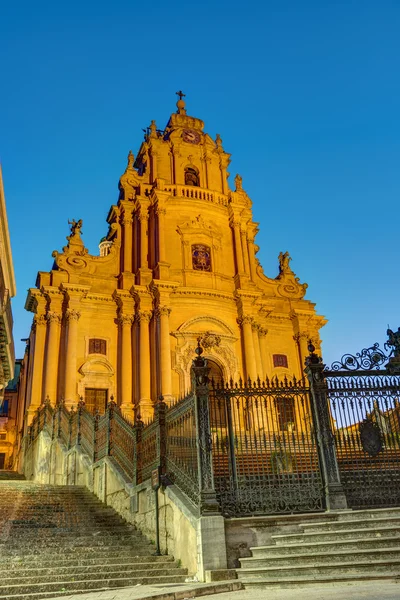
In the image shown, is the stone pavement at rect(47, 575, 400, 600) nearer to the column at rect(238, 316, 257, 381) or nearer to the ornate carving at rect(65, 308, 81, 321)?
the ornate carving at rect(65, 308, 81, 321)

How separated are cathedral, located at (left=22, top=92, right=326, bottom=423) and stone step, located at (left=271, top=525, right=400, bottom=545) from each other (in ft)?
55.6

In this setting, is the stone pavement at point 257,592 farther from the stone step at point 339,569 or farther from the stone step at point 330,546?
the stone step at point 330,546

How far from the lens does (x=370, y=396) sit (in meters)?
12.1

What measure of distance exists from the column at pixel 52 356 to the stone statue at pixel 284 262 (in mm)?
14490

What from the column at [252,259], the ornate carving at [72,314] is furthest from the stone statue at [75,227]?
the column at [252,259]

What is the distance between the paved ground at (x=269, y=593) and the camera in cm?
655

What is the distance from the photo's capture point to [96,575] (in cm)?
866

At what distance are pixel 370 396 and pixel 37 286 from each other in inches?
845

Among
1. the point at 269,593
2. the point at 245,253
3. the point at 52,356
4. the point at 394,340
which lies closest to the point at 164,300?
the point at 52,356

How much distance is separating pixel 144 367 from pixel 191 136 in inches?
674

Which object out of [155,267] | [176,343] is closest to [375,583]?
[176,343]

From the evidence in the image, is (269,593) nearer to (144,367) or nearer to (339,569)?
(339,569)

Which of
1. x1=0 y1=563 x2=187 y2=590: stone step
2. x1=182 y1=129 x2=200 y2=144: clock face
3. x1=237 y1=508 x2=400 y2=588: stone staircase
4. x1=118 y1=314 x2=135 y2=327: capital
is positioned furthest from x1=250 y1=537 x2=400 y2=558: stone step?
x1=182 y1=129 x2=200 y2=144: clock face

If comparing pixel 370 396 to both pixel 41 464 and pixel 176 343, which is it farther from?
pixel 176 343
